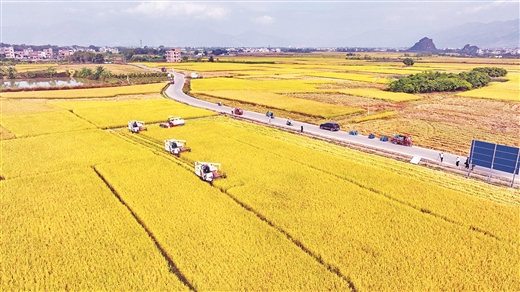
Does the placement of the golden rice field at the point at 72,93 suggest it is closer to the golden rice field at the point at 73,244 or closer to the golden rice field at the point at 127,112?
the golden rice field at the point at 127,112

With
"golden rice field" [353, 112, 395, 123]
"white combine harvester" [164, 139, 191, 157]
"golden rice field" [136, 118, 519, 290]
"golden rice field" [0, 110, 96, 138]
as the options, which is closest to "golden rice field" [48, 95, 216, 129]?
"golden rice field" [0, 110, 96, 138]

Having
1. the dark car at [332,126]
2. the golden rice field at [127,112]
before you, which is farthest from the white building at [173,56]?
the dark car at [332,126]

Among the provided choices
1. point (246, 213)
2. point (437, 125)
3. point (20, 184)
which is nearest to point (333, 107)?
point (437, 125)

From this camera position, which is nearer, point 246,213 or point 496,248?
point 496,248

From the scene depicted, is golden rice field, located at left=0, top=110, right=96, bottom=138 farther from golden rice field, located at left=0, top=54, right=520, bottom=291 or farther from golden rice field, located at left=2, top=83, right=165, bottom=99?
golden rice field, located at left=2, top=83, right=165, bottom=99

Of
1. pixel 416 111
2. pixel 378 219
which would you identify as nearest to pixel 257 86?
pixel 416 111

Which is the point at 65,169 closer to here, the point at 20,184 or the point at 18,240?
the point at 20,184

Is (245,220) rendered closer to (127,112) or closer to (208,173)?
(208,173)
